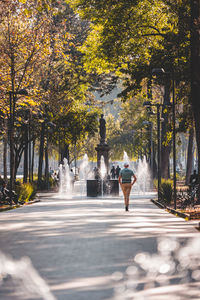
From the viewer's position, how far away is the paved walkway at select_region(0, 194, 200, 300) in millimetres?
→ 7035

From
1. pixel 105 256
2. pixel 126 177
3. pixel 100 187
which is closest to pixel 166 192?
pixel 126 177

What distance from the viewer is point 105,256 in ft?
32.3

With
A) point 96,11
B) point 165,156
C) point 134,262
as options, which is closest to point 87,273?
point 134,262

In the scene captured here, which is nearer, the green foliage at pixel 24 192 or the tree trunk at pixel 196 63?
the tree trunk at pixel 196 63

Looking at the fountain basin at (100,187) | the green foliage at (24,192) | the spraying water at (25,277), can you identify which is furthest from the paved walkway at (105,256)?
the fountain basin at (100,187)

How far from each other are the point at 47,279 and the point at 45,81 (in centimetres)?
3214

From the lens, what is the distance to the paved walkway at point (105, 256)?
704 centimetres

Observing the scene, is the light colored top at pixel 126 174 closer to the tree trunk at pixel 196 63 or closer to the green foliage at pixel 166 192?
the tree trunk at pixel 196 63

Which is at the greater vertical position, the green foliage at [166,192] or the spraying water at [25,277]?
the green foliage at [166,192]

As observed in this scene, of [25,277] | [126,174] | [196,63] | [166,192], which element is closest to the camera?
[25,277]

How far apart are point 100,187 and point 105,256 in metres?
28.0

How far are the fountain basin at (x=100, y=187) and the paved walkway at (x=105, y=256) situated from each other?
788 inches

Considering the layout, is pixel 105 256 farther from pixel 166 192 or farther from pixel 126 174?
pixel 166 192

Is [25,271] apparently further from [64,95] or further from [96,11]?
[64,95]
